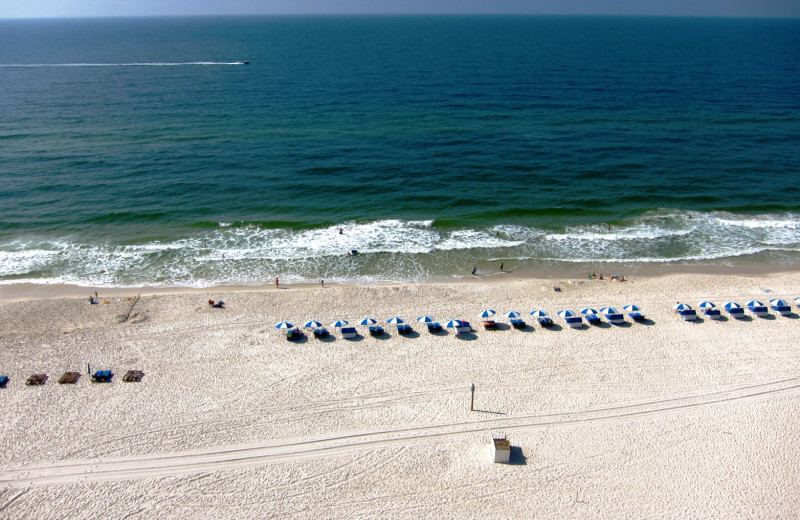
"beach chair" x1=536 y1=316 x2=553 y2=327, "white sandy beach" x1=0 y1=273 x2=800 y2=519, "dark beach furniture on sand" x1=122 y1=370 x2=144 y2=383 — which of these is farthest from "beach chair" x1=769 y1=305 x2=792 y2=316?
"dark beach furniture on sand" x1=122 y1=370 x2=144 y2=383

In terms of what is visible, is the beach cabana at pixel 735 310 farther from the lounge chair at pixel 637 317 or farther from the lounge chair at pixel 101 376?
the lounge chair at pixel 101 376

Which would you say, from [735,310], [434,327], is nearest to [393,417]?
[434,327]

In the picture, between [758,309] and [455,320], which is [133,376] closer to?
[455,320]

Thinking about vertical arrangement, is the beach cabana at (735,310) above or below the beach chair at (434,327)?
above

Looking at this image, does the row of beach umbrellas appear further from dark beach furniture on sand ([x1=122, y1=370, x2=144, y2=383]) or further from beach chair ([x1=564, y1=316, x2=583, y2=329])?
dark beach furniture on sand ([x1=122, y1=370, x2=144, y2=383])

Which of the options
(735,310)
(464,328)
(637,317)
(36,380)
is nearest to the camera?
(36,380)

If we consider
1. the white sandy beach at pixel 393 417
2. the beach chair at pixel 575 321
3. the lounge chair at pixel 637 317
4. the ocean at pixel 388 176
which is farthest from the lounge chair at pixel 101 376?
the lounge chair at pixel 637 317

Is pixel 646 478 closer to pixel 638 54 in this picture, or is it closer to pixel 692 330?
pixel 692 330
